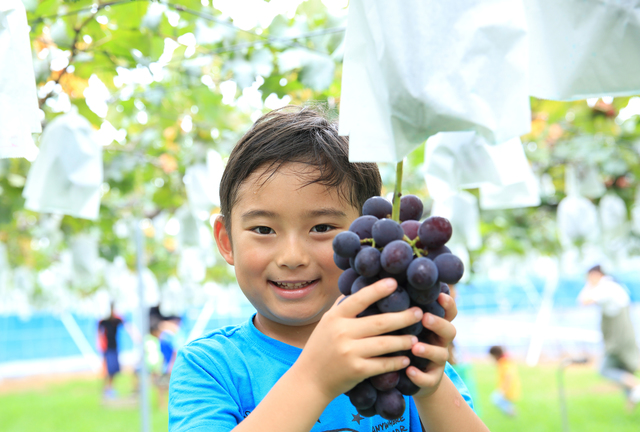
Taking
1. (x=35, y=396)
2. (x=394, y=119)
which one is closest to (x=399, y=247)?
(x=394, y=119)

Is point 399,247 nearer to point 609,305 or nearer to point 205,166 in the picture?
point 205,166

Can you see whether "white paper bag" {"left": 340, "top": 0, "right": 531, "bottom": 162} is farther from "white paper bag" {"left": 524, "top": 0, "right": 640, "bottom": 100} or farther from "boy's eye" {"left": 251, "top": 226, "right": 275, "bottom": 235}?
"boy's eye" {"left": 251, "top": 226, "right": 275, "bottom": 235}

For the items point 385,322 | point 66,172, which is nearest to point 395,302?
point 385,322

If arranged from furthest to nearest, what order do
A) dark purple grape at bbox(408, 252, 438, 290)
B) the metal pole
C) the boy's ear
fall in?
the metal pole → the boy's ear → dark purple grape at bbox(408, 252, 438, 290)

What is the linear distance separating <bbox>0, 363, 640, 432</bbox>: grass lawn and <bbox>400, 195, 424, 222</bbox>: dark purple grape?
5.43m

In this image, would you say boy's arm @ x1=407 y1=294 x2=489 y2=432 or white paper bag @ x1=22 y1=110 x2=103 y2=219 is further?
white paper bag @ x1=22 y1=110 x2=103 y2=219

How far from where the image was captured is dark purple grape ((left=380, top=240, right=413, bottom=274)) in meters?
0.61

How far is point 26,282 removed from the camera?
7691 millimetres

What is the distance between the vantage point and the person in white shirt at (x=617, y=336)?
20.1ft

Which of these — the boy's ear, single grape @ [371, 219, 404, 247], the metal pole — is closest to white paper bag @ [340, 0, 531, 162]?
single grape @ [371, 219, 404, 247]

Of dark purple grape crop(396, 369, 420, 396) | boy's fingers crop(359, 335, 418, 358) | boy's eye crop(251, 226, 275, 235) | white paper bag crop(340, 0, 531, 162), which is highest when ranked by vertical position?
white paper bag crop(340, 0, 531, 162)

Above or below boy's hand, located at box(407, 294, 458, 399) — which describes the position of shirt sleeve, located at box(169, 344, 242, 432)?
below

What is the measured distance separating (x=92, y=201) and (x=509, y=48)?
188 cm

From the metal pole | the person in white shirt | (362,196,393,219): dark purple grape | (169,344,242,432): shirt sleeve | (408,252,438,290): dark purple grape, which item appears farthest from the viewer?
the person in white shirt
